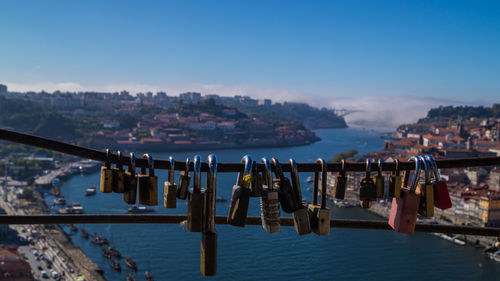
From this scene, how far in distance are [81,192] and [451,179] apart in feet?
31.6

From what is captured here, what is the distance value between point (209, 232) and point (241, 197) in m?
0.04

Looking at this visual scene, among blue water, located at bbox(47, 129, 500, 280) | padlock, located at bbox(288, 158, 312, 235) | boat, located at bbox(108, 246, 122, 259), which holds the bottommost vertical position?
boat, located at bbox(108, 246, 122, 259)

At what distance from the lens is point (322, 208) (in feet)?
1.37

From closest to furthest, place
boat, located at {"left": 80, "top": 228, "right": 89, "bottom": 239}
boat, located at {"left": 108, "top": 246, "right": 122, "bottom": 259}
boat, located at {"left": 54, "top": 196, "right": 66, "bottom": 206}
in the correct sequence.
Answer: boat, located at {"left": 108, "top": 246, "right": 122, "bottom": 259}, boat, located at {"left": 80, "top": 228, "right": 89, "bottom": 239}, boat, located at {"left": 54, "top": 196, "right": 66, "bottom": 206}

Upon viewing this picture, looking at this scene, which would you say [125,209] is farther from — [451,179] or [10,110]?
[10,110]

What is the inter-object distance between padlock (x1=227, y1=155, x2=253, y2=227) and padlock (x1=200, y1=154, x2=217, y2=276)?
0.02 m

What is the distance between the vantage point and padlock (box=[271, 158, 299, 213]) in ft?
1.30

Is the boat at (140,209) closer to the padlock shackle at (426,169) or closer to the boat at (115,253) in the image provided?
the boat at (115,253)

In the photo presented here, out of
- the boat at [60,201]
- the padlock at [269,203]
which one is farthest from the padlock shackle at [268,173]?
the boat at [60,201]

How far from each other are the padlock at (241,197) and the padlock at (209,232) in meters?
0.02

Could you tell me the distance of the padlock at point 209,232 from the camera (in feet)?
1.20

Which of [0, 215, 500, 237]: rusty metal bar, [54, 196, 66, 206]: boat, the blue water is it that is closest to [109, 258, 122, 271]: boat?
the blue water

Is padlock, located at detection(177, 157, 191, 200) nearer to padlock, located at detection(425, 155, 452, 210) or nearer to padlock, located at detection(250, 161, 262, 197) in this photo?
padlock, located at detection(250, 161, 262, 197)

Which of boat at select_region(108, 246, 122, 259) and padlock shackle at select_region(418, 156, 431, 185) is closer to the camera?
padlock shackle at select_region(418, 156, 431, 185)
